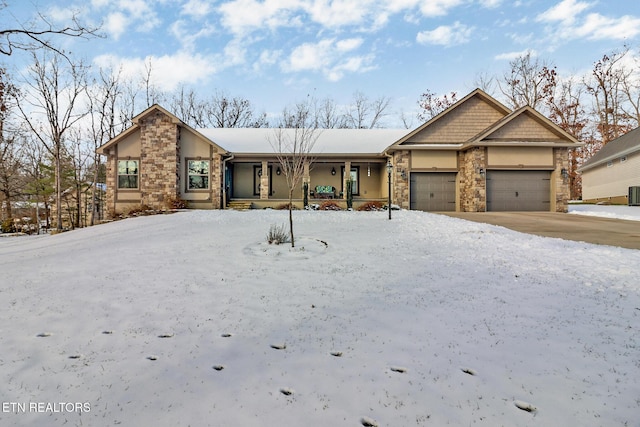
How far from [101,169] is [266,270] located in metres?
26.0

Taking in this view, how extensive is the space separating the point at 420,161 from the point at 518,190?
17.4ft

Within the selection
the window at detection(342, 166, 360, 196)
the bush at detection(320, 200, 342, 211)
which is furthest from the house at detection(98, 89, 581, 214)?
the window at detection(342, 166, 360, 196)

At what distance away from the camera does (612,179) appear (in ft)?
73.6

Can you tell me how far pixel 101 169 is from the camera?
25188 millimetres

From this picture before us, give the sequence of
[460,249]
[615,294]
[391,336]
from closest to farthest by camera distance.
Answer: [391,336] → [615,294] → [460,249]

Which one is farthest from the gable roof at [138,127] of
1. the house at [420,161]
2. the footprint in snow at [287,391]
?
the footprint in snow at [287,391]

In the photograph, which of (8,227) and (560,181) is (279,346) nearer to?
(560,181)

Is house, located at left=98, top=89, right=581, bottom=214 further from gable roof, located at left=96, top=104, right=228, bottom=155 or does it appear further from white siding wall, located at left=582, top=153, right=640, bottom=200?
white siding wall, located at left=582, top=153, right=640, bottom=200

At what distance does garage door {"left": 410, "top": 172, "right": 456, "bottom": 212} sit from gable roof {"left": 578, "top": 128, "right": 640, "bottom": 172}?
12966mm

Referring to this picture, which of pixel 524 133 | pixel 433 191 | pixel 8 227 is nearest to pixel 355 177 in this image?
pixel 433 191

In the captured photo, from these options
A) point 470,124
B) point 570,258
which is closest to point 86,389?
point 570,258

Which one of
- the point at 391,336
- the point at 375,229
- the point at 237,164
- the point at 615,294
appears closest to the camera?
the point at 391,336

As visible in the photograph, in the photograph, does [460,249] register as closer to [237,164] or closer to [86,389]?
[86,389]

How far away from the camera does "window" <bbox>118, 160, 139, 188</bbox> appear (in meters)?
17.2
